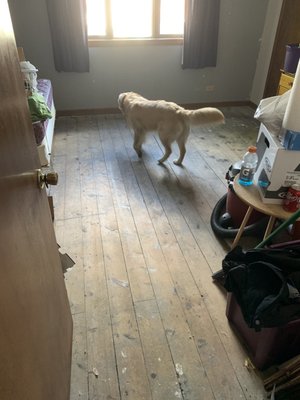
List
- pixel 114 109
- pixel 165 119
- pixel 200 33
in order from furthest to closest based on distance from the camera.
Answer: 1. pixel 114 109
2. pixel 200 33
3. pixel 165 119

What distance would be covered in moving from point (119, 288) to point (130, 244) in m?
0.37

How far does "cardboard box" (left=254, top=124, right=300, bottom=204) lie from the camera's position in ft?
4.66

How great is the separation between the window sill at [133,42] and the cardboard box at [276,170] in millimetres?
2765

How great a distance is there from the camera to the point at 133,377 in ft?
4.21

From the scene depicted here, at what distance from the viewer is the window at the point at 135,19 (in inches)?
142

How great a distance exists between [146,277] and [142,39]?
3.19 metres

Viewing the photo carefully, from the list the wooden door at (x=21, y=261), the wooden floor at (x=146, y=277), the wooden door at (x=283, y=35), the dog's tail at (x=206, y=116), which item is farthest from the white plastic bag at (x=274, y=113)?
the wooden door at (x=283, y=35)

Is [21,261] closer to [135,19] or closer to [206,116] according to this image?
[206,116]

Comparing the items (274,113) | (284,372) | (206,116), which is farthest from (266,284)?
(206,116)

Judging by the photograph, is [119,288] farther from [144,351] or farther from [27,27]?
[27,27]

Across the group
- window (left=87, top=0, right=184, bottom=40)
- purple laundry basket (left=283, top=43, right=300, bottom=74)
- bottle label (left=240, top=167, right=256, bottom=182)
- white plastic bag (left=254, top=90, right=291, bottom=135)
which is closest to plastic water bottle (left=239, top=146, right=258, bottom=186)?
bottle label (left=240, top=167, right=256, bottom=182)

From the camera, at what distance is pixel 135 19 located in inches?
147

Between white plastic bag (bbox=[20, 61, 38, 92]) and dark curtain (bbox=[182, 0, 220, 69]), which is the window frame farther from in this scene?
white plastic bag (bbox=[20, 61, 38, 92])

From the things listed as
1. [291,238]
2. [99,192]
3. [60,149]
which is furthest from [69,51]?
[291,238]
